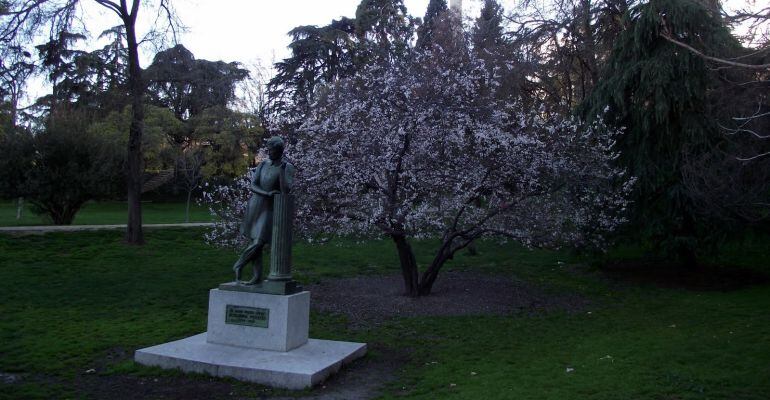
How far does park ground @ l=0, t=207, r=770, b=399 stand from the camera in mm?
6934

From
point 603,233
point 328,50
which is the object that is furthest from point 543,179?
point 328,50

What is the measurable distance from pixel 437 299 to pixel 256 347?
17.2 feet

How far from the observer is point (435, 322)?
34.7 feet

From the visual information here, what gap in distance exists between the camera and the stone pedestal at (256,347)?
23.2ft

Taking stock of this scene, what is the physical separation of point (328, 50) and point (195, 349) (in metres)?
26.9

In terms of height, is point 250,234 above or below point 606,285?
above

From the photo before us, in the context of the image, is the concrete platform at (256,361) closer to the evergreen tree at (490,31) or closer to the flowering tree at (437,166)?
the flowering tree at (437,166)

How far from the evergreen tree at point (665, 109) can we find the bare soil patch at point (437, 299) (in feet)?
10.9

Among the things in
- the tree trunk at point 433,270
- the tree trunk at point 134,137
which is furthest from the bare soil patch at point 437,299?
the tree trunk at point 134,137

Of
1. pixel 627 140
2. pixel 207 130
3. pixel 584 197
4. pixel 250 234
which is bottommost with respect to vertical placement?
pixel 250 234

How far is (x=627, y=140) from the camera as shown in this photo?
598 inches

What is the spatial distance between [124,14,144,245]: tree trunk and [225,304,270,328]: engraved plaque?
11.5m

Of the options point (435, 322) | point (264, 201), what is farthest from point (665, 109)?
point (264, 201)

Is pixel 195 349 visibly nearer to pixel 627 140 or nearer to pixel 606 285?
pixel 606 285
